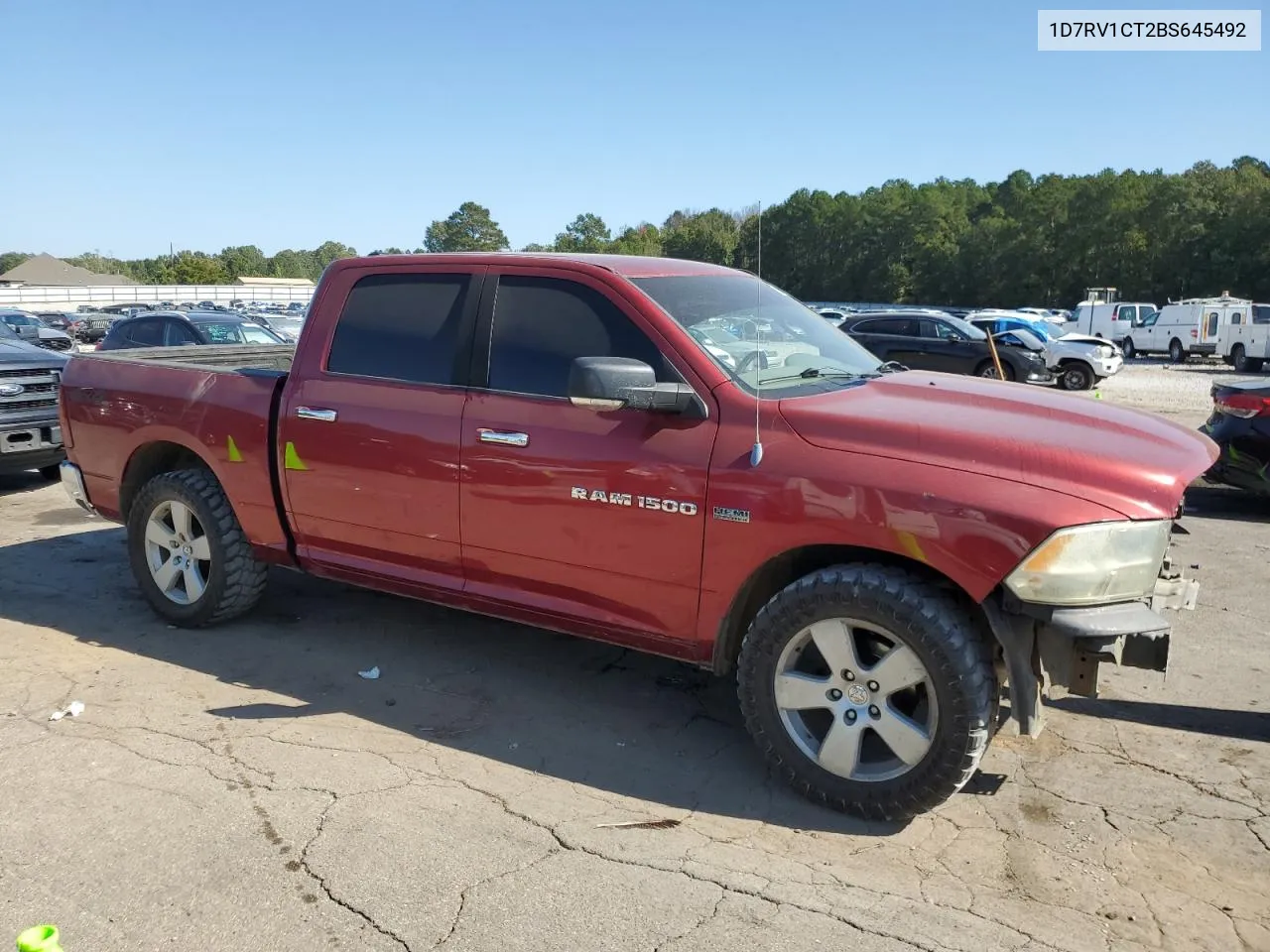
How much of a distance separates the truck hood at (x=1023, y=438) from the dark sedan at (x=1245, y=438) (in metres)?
4.99

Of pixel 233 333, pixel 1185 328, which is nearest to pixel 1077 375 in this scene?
pixel 1185 328

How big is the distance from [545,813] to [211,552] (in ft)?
8.73

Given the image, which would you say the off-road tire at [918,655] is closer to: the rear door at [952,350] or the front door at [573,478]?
the front door at [573,478]

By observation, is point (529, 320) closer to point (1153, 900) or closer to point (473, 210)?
point (1153, 900)

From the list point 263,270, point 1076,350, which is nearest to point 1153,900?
point 1076,350

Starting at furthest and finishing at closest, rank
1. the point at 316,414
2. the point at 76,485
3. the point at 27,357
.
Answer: the point at 27,357 → the point at 76,485 → the point at 316,414

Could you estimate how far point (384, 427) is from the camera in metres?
4.48

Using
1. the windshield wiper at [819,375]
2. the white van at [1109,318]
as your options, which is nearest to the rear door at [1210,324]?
the white van at [1109,318]

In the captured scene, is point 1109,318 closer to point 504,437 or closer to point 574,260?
point 574,260

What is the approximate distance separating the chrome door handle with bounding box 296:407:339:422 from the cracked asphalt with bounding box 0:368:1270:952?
1241 millimetres

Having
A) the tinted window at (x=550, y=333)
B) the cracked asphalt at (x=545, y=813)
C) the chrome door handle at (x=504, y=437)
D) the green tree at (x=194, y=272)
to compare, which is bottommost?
the cracked asphalt at (x=545, y=813)

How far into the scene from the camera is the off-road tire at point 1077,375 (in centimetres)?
2352

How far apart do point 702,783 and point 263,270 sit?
538 feet

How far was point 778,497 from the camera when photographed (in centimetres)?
349
